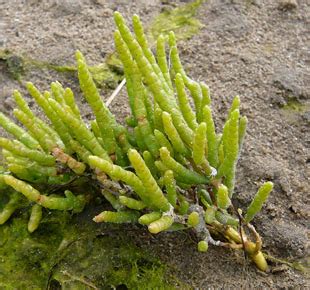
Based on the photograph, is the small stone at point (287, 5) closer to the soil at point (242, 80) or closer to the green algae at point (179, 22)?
the soil at point (242, 80)

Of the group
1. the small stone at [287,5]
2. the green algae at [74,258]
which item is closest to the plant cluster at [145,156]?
the green algae at [74,258]

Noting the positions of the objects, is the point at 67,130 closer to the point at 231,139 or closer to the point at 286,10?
the point at 231,139

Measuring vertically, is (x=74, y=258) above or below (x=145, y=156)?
below

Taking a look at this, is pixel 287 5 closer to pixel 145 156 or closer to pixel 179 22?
pixel 179 22

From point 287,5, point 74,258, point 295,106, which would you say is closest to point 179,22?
point 287,5

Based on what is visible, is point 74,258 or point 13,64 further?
point 13,64

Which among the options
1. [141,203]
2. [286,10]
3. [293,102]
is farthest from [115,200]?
[286,10]
